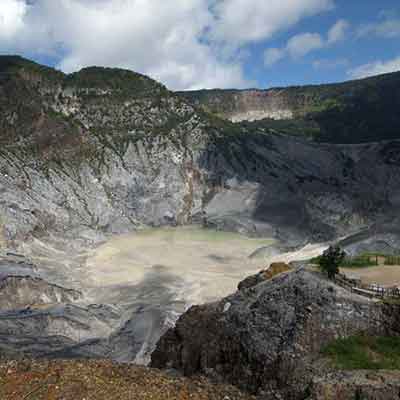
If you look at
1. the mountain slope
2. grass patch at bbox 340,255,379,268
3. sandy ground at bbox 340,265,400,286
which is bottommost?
grass patch at bbox 340,255,379,268

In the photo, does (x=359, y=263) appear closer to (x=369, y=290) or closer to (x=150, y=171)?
(x=369, y=290)

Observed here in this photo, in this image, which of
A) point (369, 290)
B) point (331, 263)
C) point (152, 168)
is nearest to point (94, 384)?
point (369, 290)

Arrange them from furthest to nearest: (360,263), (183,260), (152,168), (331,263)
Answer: (152,168)
(183,260)
(360,263)
(331,263)

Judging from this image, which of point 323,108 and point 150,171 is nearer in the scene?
point 150,171

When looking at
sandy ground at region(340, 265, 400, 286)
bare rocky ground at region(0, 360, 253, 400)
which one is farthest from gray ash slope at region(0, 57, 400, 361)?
bare rocky ground at region(0, 360, 253, 400)

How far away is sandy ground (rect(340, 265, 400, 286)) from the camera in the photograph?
71.5ft

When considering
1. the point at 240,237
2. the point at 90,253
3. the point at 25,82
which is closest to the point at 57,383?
the point at 90,253

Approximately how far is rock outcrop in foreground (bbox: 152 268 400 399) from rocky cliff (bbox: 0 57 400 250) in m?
42.7

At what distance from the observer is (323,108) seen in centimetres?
14488

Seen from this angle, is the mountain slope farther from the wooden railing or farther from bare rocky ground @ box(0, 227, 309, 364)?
the wooden railing

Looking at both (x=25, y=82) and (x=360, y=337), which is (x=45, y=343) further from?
(x=25, y=82)

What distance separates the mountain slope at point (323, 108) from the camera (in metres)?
129

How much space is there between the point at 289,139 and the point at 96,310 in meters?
62.0

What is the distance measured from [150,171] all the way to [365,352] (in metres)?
65.6
